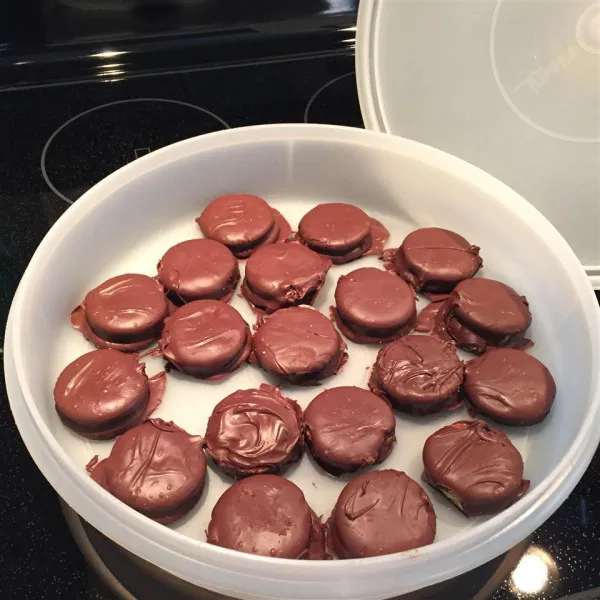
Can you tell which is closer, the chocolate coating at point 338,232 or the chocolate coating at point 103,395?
the chocolate coating at point 103,395

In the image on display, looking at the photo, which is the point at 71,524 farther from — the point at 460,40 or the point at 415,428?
the point at 460,40

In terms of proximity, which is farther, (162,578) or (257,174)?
(257,174)

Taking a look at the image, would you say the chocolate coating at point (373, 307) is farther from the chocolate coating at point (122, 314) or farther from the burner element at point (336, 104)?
the burner element at point (336, 104)

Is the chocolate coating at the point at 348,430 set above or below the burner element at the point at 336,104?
below

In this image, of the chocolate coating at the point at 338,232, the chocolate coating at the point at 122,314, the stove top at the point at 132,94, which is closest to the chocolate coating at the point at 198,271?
the chocolate coating at the point at 122,314

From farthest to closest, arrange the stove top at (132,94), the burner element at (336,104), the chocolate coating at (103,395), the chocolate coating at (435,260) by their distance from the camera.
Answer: the burner element at (336,104)
the stove top at (132,94)
the chocolate coating at (435,260)
the chocolate coating at (103,395)

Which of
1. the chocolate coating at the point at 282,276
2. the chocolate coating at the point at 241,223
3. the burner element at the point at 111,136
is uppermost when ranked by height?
the burner element at the point at 111,136

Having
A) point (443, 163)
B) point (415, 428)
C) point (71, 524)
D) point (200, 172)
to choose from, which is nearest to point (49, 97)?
Answer: point (200, 172)


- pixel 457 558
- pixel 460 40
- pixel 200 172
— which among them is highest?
pixel 460 40

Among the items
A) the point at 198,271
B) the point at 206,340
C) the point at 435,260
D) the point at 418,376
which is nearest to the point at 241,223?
the point at 198,271
